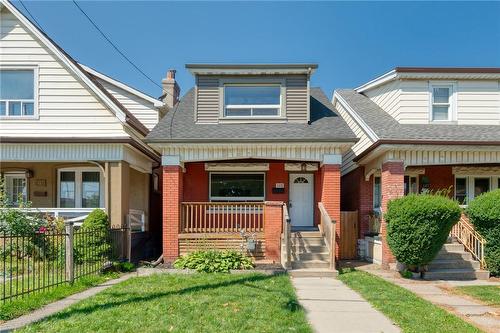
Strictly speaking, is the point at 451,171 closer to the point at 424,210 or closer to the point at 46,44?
the point at 424,210

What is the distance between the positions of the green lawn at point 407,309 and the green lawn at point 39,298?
6216 mm

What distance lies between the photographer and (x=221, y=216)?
12.9 m

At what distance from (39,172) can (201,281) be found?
343 inches

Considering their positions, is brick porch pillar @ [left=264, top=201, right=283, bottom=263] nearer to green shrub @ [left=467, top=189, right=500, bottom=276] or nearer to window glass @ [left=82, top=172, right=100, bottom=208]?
green shrub @ [left=467, top=189, right=500, bottom=276]

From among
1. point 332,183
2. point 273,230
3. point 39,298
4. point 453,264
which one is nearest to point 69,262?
point 39,298

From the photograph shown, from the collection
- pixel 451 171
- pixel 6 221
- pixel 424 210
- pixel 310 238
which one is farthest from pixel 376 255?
pixel 6 221

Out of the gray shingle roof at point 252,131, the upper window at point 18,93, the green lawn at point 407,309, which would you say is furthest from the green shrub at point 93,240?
the green lawn at point 407,309

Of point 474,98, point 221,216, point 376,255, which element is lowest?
point 376,255

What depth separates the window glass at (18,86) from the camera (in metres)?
12.3

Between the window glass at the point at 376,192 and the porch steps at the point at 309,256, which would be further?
the window glass at the point at 376,192

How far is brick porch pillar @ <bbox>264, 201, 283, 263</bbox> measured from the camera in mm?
11039

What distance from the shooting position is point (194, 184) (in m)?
14.1

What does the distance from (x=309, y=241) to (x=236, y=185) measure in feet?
12.8

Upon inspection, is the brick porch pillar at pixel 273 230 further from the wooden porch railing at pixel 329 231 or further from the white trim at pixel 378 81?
the white trim at pixel 378 81
